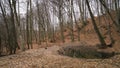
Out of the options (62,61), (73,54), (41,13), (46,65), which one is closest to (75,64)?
(62,61)

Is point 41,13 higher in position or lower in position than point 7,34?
higher

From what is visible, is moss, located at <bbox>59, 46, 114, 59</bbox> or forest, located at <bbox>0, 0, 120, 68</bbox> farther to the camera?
moss, located at <bbox>59, 46, 114, 59</bbox>

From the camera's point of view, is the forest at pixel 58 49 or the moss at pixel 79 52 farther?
the moss at pixel 79 52

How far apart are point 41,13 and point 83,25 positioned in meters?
9.45

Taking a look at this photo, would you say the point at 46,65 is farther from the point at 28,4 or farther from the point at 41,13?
the point at 41,13

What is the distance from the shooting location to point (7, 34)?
17.4 m

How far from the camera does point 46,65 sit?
9352 millimetres

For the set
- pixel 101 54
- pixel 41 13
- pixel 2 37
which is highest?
pixel 41 13

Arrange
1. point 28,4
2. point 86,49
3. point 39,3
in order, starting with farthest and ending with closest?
1. point 39,3
2. point 28,4
3. point 86,49

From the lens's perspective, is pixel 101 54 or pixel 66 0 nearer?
pixel 101 54

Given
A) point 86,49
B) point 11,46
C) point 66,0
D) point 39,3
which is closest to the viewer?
point 86,49

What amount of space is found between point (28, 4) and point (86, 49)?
39.8 feet

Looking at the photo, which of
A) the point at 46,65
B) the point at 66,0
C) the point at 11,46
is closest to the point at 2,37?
the point at 11,46

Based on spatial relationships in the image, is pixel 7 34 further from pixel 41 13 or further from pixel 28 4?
pixel 41 13
